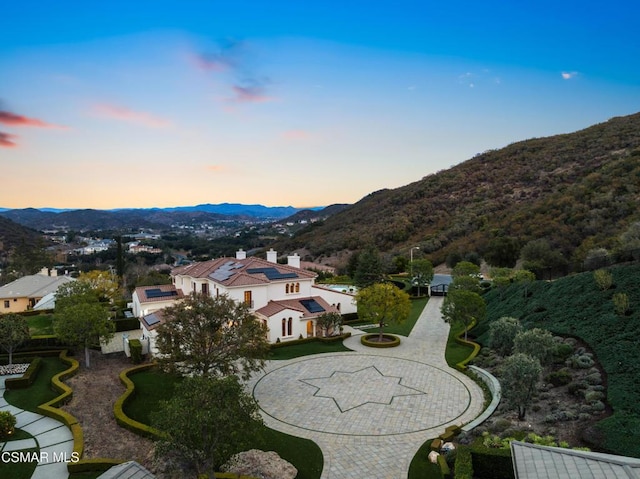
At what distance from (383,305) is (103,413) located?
1899cm

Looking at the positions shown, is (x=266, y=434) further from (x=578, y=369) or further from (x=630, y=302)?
(x=630, y=302)

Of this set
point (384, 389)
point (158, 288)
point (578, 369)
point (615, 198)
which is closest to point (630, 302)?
point (578, 369)

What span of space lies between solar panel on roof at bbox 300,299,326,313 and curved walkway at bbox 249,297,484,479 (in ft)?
18.0

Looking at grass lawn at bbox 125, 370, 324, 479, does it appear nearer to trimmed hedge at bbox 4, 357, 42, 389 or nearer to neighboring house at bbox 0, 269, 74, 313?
trimmed hedge at bbox 4, 357, 42, 389

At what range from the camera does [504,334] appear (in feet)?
80.0

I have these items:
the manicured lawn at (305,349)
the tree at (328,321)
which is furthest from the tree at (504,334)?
the tree at (328,321)

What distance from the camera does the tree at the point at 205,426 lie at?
1098 cm

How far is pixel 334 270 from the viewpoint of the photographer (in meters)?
75.2

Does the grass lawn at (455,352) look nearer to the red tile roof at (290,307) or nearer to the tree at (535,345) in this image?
the tree at (535,345)

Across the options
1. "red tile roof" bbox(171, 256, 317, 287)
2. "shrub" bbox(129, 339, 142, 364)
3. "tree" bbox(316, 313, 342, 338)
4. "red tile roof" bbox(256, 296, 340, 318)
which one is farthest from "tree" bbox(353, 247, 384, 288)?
"shrub" bbox(129, 339, 142, 364)

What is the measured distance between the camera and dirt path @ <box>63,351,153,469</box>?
49.7 feet

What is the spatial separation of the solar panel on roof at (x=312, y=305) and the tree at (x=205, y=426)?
21544mm

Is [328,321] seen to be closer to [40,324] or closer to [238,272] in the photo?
[238,272]

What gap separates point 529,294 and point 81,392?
3071 cm
